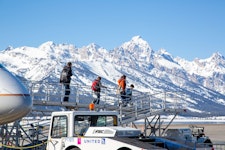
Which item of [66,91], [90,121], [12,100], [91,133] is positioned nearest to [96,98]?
[66,91]

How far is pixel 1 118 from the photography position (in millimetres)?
14727

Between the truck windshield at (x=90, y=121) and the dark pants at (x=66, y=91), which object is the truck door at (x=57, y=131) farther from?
the dark pants at (x=66, y=91)

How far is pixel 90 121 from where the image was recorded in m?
14.9

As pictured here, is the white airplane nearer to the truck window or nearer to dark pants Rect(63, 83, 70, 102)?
the truck window

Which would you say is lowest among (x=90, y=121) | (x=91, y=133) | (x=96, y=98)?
(x=91, y=133)

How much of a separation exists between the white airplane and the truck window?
1.02 m

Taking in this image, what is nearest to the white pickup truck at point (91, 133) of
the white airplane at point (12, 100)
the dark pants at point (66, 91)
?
the white airplane at point (12, 100)

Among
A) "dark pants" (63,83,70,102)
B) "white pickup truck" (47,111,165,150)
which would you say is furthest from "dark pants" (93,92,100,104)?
"white pickup truck" (47,111,165,150)

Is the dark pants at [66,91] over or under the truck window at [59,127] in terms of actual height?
over

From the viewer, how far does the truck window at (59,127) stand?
1455 centimetres

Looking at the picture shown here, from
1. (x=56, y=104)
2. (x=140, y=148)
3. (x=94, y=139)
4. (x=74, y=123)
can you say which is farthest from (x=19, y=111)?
(x=56, y=104)

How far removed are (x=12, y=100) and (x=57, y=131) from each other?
67.7 inches

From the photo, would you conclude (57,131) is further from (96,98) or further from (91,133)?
(96,98)

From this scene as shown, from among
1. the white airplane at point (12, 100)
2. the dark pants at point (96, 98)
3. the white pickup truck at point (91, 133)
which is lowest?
the white pickup truck at point (91, 133)
